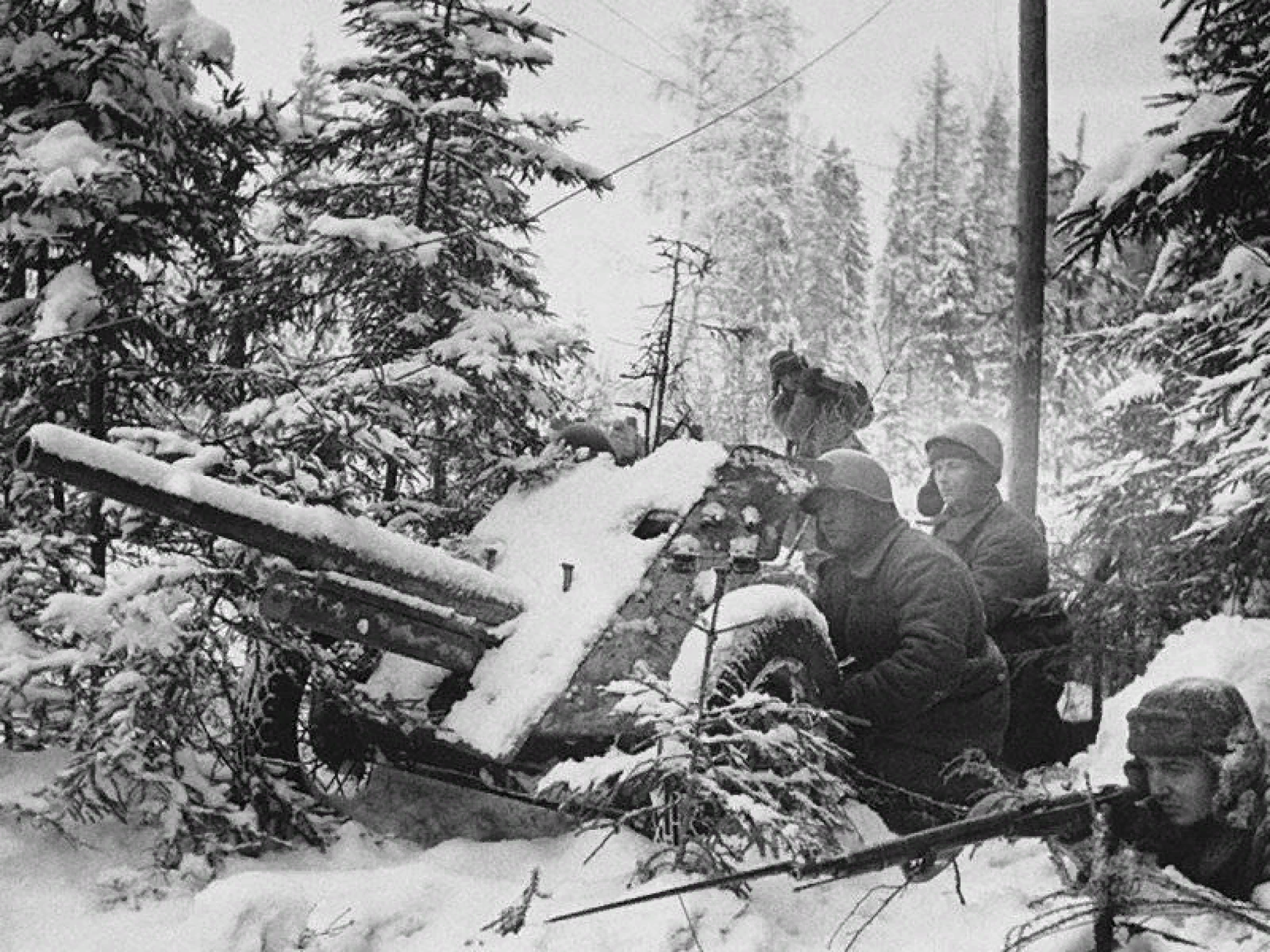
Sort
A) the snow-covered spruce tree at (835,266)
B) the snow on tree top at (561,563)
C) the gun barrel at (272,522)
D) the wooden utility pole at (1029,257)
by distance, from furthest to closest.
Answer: the snow-covered spruce tree at (835,266), the wooden utility pole at (1029,257), the snow on tree top at (561,563), the gun barrel at (272,522)

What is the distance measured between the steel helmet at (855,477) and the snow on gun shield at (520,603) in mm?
200

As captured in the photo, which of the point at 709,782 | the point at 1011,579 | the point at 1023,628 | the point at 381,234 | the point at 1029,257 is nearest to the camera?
the point at 709,782

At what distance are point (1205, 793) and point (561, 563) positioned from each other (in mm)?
2967

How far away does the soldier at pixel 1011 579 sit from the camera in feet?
19.6

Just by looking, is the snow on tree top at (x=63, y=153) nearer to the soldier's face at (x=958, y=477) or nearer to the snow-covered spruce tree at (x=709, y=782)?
the snow-covered spruce tree at (x=709, y=782)

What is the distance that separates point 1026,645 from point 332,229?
4974 mm

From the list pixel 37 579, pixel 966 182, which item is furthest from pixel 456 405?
pixel 966 182

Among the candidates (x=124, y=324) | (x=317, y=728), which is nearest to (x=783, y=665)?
(x=317, y=728)

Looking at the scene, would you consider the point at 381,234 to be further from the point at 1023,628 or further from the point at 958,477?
the point at 1023,628

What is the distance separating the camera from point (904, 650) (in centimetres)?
455

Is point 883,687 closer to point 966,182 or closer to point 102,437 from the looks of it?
point 102,437

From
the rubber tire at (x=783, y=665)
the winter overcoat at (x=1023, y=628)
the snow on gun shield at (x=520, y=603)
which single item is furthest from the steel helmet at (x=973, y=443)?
the rubber tire at (x=783, y=665)

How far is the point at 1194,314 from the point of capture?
5.44 meters

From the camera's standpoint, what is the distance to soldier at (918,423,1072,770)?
5.97 meters
